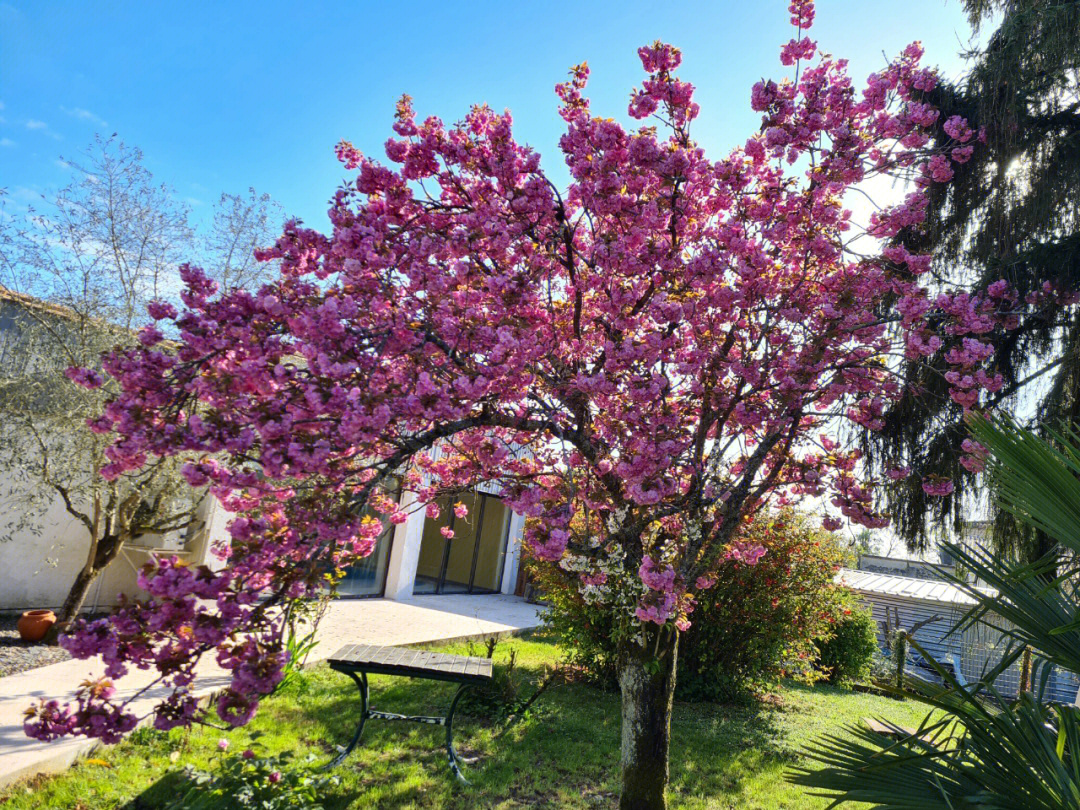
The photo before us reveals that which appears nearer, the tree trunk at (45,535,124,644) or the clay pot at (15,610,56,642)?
the clay pot at (15,610,56,642)

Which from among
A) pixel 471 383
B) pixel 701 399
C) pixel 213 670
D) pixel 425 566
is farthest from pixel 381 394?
pixel 425 566

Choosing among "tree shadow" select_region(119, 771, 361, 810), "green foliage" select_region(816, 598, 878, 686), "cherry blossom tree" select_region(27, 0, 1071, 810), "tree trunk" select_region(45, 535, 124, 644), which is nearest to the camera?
"cherry blossom tree" select_region(27, 0, 1071, 810)

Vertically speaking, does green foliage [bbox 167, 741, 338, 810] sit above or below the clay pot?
above

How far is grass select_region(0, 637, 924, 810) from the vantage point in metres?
4.00

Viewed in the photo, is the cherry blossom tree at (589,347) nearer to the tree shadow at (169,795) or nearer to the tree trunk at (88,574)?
the tree shadow at (169,795)

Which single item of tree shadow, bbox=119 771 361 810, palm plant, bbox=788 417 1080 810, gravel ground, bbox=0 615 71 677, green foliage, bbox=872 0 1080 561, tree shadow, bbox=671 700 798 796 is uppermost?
green foliage, bbox=872 0 1080 561

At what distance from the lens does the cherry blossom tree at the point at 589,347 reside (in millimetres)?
2852

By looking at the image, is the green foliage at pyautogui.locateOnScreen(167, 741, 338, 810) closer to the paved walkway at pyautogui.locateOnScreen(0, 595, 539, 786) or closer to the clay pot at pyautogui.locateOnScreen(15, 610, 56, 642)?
the paved walkway at pyautogui.locateOnScreen(0, 595, 539, 786)

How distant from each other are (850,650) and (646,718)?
795 cm

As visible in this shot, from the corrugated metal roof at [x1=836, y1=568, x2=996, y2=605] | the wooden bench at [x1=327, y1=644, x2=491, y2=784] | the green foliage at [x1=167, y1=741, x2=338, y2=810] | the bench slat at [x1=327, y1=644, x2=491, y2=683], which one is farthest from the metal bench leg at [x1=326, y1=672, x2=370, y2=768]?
the corrugated metal roof at [x1=836, y1=568, x2=996, y2=605]

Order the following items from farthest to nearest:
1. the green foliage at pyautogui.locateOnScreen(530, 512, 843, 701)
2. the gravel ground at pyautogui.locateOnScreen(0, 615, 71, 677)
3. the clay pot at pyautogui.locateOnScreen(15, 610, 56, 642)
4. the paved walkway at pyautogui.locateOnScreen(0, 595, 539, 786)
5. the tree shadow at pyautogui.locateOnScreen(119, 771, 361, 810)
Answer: the green foliage at pyautogui.locateOnScreen(530, 512, 843, 701) < the clay pot at pyautogui.locateOnScreen(15, 610, 56, 642) < the gravel ground at pyautogui.locateOnScreen(0, 615, 71, 677) < the paved walkway at pyautogui.locateOnScreen(0, 595, 539, 786) < the tree shadow at pyautogui.locateOnScreen(119, 771, 361, 810)

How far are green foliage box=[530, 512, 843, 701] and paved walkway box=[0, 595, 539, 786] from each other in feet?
2.17

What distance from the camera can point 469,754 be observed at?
5.18m

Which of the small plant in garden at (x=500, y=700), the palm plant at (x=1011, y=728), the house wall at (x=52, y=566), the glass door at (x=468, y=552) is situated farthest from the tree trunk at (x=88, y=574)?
the glass door at (x=468, y=552)
